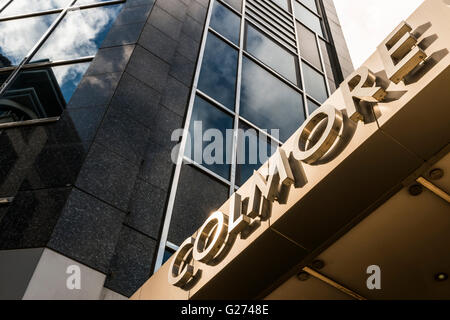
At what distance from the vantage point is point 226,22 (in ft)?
46.1

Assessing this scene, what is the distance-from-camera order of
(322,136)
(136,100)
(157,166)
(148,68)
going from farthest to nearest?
(148,68) < (136,100) < (157,166) < (322,136)

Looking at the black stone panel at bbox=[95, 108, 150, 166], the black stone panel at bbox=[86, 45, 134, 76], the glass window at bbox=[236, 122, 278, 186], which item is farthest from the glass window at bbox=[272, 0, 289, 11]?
the black stone panel at bbox=[95, 108, 150, 166]

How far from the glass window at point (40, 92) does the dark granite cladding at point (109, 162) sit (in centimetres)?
49

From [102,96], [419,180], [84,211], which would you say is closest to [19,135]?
[102,96]

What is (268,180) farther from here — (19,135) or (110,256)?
(19,135)

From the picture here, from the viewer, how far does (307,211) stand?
4.09 metres

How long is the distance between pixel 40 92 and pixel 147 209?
14.3ft

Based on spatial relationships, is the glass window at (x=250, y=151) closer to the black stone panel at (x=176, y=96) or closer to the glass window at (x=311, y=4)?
the black stone panel at (x=176, y=96)

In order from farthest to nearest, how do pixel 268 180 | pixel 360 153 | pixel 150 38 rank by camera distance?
1. pixel 150 38
2. pixel 268 180
3. pixel 360 153

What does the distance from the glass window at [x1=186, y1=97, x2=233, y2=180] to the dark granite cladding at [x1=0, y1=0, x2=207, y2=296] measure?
1.54 feet

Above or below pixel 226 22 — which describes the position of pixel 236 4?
above

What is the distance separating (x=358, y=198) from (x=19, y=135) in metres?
7.10

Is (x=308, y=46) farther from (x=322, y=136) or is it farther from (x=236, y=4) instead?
(x=322, y=136)

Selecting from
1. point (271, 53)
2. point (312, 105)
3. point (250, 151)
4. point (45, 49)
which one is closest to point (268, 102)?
point (312, 105)
